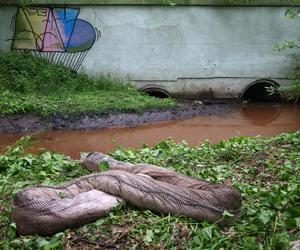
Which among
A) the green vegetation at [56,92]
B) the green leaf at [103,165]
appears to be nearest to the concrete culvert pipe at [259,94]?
the green vegetation at [56,92]

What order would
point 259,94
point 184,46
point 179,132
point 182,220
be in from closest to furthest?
1. point 182,220
2. point 179,132
3. point 184,46
4. point 259,94

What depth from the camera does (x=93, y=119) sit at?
1068 cm

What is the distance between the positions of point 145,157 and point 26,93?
21.8 ft

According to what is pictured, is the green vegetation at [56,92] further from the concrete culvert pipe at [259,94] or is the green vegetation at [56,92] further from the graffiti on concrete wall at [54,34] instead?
the concrete culvert pipe at [259,94]

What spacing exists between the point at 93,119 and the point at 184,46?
4248 mm

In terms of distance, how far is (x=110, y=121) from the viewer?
427 inches

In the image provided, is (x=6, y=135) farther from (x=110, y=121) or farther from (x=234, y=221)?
(x=234, y=221)

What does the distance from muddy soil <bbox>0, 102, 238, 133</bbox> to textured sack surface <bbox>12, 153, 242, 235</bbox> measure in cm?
660

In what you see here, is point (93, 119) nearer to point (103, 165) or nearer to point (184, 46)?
point (184, 46)

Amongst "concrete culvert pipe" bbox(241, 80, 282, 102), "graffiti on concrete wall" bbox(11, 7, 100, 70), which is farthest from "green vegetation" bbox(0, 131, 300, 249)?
"concrete culvert pipe" bbox(241, 80, 282, 102)

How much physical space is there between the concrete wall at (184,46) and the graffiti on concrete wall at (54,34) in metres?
0.04

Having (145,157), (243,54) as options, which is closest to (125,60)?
(243,54)

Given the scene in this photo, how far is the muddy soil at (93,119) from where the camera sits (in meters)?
9.85

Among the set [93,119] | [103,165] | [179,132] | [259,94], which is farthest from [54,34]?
[103,165]
